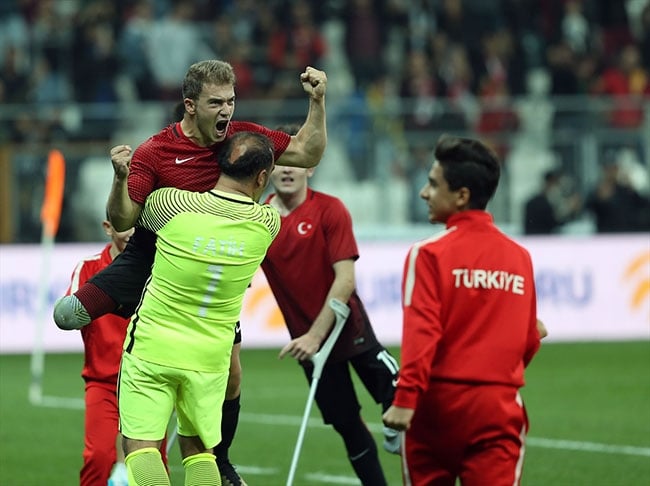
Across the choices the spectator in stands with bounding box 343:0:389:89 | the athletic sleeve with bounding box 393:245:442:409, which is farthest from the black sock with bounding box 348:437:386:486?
the spectator in stands with bounding box 343:0:389:89

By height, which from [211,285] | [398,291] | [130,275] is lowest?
[398,291]

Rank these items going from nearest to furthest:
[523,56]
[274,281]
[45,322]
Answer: [274,281]
[45,322]
[523,56]

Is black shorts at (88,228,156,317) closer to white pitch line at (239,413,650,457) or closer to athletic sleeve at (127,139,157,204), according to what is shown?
athletic sleeve at (127,139,157,204)

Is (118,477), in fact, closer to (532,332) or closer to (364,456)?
(364,456)

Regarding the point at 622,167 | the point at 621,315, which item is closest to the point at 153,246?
the point at 621,315

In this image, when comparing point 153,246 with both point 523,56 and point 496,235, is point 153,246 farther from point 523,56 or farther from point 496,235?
point 523,56

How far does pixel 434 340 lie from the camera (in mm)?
6027

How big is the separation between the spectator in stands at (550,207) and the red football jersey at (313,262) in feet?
39.9

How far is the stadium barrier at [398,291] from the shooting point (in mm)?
19266

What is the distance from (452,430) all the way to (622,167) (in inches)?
641

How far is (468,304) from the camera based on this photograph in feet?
20.2

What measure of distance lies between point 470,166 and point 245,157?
1344 mm

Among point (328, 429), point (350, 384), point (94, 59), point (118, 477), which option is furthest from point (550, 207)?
point (118, 477)

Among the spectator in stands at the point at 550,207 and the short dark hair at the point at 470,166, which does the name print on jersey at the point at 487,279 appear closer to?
the short dark hair at the point at 470,166
